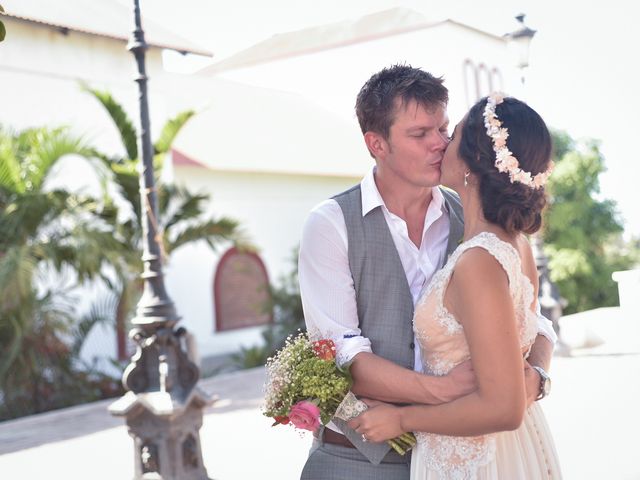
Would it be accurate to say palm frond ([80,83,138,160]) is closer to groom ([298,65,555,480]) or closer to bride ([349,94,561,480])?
groom ([298,65,555,480])

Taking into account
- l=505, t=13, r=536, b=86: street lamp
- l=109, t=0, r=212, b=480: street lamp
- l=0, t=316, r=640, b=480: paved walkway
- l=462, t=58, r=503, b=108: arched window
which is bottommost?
l=0, t=316, r=640, b=480: paved walkway

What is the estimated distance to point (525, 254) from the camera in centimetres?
284

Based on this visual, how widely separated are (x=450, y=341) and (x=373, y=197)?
1.89 ft

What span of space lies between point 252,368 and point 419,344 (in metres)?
13.4

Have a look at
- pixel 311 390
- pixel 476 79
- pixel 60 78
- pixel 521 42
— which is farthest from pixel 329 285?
pixel 476 79

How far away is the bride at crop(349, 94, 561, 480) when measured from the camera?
248 centimetres

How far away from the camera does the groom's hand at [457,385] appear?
2.63 meters

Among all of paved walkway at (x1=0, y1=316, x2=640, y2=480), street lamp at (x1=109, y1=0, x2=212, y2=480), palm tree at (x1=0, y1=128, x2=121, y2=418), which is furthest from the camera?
palm tree at (x1=0, y1=128, x2=121, y2=418)

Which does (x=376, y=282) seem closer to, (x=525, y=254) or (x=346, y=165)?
(x=525, y=254)

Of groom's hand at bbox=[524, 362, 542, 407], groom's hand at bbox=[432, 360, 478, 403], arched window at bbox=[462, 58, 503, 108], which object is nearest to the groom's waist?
groom's hand at bbox=[432, 360, 478, 403]

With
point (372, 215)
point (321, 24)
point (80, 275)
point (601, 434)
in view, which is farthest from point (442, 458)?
point (321, 24)

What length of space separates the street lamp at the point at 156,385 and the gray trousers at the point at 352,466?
3.99 metres

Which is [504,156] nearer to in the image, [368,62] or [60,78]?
[60,78]

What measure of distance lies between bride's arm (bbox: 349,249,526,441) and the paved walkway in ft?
15.9
